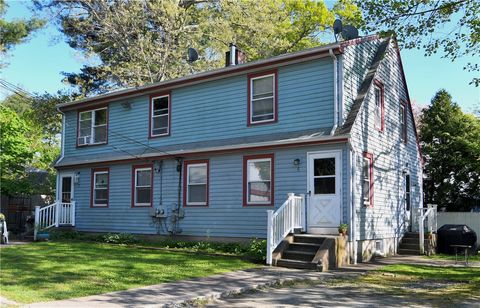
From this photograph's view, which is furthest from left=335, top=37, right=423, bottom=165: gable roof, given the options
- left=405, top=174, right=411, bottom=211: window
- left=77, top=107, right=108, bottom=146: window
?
left=77, top=107, right=108, bottom=146: window

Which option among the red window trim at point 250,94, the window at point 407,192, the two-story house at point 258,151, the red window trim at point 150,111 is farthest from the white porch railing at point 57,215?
the window at point 407,192

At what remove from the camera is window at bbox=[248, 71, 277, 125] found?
14.9m

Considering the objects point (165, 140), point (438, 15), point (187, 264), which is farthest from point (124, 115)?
point (438, 15)

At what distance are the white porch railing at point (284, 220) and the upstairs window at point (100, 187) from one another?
8.66 m

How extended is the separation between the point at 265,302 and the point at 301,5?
27.5 meters

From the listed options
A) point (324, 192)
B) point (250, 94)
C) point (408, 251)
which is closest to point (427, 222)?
point (408, 251)

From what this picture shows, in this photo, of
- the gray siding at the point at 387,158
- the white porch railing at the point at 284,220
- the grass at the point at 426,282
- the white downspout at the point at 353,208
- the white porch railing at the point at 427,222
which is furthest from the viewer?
the white porch railing at the point at 427,222

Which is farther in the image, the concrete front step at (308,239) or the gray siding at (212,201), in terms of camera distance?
the gray siding at (212,201)

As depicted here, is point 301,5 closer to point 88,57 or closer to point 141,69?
point 141,69

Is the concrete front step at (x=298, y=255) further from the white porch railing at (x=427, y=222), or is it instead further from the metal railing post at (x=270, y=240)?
the white porch railing at (x=427, y=222)

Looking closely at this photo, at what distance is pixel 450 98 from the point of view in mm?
25547

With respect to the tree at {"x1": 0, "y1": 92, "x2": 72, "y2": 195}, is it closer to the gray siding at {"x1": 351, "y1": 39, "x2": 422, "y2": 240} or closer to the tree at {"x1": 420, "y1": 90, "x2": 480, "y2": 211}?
the gray siding at {"x1": 351, "y1": 39, "x2": 422, "y2": 240}

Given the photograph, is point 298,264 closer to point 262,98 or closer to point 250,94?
point 262,98

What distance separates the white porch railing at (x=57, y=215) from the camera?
18953mm
